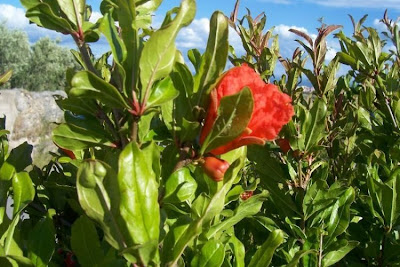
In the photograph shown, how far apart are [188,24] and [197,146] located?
19 cm

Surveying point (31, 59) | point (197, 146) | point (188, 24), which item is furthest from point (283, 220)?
point (31, 59)

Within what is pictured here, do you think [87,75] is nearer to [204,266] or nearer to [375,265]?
[204,266]

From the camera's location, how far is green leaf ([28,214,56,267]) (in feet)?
2.91

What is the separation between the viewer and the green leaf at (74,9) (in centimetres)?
85

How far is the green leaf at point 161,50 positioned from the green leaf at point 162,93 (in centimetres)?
3

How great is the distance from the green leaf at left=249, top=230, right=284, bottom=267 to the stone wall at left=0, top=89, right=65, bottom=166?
12405 mm

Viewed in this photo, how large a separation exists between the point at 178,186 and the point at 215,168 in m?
0.12

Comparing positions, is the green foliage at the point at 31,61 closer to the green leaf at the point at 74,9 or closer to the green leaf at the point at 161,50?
the green leaf at the point at 74,9

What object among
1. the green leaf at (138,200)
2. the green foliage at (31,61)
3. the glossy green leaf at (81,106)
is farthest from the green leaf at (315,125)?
the green foliage at (31,61)

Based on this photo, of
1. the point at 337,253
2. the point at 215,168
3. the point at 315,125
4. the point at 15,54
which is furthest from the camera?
the point at 15,54

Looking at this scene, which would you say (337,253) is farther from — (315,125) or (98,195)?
(98,195)

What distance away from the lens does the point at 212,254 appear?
898mm

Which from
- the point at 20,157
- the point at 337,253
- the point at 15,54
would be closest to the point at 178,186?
the point at 20,157

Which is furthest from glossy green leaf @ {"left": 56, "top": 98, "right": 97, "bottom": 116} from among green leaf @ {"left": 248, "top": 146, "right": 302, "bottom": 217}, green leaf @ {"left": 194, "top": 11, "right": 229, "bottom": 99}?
green leaf @ {"left": 248, "top": 146, "right": 302, "bottom": 217}
